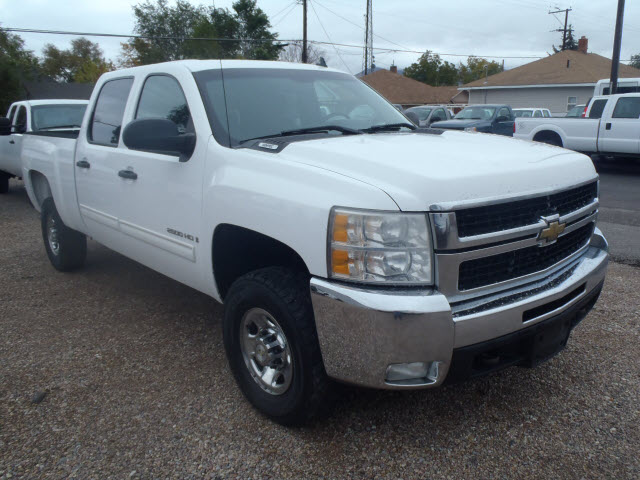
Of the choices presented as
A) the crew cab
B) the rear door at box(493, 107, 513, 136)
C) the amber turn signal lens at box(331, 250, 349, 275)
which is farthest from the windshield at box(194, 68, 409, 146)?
the rear door at box(493, 107, 513, 136)

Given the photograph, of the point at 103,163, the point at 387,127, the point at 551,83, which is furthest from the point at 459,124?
the point at 551,83

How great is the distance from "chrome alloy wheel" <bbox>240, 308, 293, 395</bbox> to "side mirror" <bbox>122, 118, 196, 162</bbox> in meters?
1.05

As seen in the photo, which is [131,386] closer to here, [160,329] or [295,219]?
[160,329]

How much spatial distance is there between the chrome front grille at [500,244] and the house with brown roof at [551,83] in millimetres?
33937

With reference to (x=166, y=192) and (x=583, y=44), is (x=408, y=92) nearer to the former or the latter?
(x=583, y=44)

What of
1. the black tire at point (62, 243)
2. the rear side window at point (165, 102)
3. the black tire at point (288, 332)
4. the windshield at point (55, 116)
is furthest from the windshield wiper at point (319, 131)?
the windshield at point (55, 116)

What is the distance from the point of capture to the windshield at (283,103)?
3268 mm

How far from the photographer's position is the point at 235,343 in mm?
3016

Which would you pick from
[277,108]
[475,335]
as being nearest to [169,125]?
[277,108]

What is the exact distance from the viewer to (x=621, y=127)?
44.4 ft

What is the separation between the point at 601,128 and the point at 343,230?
13.7 meters

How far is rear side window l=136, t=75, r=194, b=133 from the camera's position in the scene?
3.47 meters

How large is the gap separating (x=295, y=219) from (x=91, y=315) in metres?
2.76

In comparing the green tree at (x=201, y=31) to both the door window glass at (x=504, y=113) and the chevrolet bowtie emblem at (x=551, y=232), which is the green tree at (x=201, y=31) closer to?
the door window glass at (x=504, y=113)
